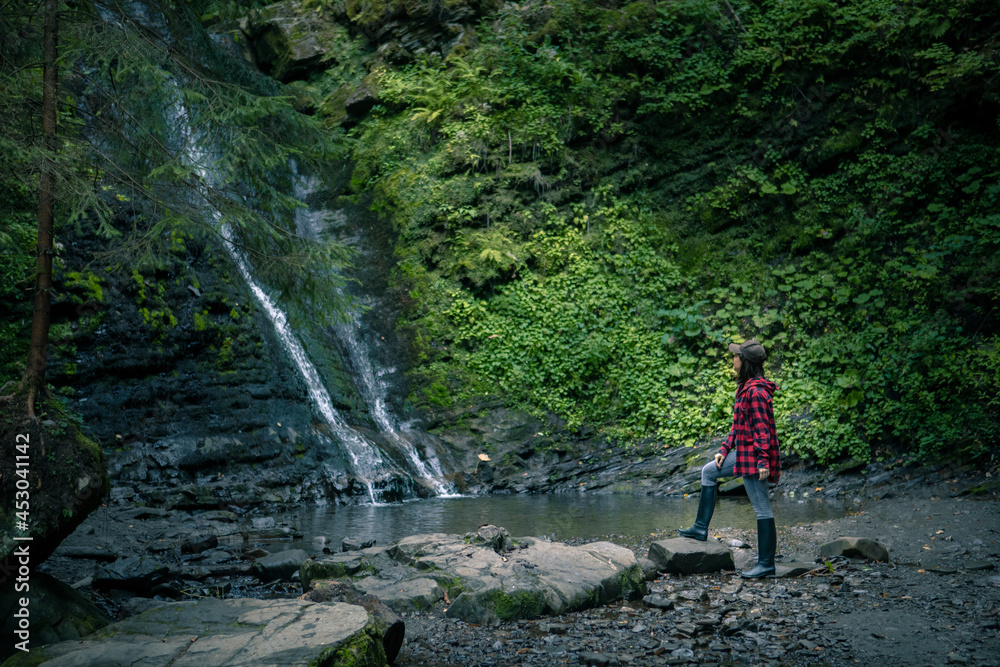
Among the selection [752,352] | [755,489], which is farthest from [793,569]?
[752,352]

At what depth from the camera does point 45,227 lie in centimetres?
439

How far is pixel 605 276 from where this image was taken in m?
13.4

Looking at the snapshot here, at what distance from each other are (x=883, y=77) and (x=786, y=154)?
7.20 feet

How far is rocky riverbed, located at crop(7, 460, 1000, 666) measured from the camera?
3373 mm

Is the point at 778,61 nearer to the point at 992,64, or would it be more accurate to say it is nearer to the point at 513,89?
the point at 992,64

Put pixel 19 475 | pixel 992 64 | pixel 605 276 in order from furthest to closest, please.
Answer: pixel 605 276 < pixel 992 64 < pixel 19 475

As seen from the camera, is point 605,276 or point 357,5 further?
point 357,5

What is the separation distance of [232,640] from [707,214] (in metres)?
12.5

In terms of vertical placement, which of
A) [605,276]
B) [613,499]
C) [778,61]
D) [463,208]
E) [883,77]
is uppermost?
[778,61]

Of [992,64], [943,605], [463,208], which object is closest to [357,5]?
[463,208]

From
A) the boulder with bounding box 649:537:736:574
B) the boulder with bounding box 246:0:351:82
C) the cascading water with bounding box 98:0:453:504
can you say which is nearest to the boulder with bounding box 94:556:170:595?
the boulder with bounding box 649:537:736:574

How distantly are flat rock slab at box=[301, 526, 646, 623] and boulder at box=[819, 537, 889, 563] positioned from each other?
1.76 meters

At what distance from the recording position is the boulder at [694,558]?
507cm

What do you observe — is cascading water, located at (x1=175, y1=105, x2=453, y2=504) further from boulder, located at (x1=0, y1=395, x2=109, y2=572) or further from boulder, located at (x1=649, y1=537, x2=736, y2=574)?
boulder, located at (x1=0, y1=395, x2=109, y2=572)
